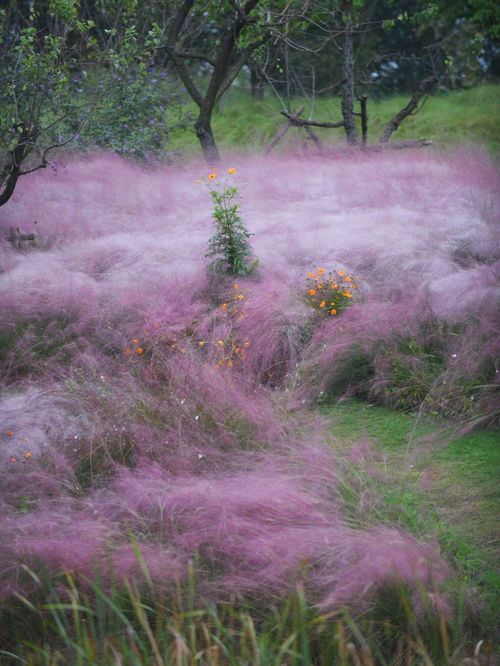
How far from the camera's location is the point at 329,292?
215 inches

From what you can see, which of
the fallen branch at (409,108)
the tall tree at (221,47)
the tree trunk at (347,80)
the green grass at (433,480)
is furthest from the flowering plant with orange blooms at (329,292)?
the fallen branch at (409,108)

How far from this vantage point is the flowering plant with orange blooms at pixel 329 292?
5.33 metres

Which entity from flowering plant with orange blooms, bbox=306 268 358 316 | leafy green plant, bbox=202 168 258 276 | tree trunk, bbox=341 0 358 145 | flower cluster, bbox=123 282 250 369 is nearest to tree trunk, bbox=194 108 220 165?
tree trunk, bbox=341 0 358 145

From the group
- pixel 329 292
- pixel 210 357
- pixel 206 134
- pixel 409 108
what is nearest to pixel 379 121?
pixel 409 108

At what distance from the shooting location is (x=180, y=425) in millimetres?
3578

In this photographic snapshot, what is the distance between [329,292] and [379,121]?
36.5 feet

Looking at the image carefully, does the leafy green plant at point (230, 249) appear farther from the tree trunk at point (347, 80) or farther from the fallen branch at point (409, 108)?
the fallen branch at point (409, 108)

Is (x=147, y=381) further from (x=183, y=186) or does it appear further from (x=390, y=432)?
(x=183, y=186)

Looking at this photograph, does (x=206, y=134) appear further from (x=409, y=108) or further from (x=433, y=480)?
(x=433, y=480)

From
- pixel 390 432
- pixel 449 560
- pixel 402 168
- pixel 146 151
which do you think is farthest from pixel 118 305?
pixel 146 151

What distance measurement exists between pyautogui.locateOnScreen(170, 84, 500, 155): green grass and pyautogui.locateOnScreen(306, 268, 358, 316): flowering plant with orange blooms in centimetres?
706

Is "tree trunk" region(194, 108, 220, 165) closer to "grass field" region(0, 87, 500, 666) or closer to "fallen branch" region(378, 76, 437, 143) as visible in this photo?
"fallen branch" region(378, 76, 437, 143)

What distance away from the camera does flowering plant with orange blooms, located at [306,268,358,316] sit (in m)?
5.33

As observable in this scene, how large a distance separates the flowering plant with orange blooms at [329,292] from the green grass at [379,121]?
7.06 meters
